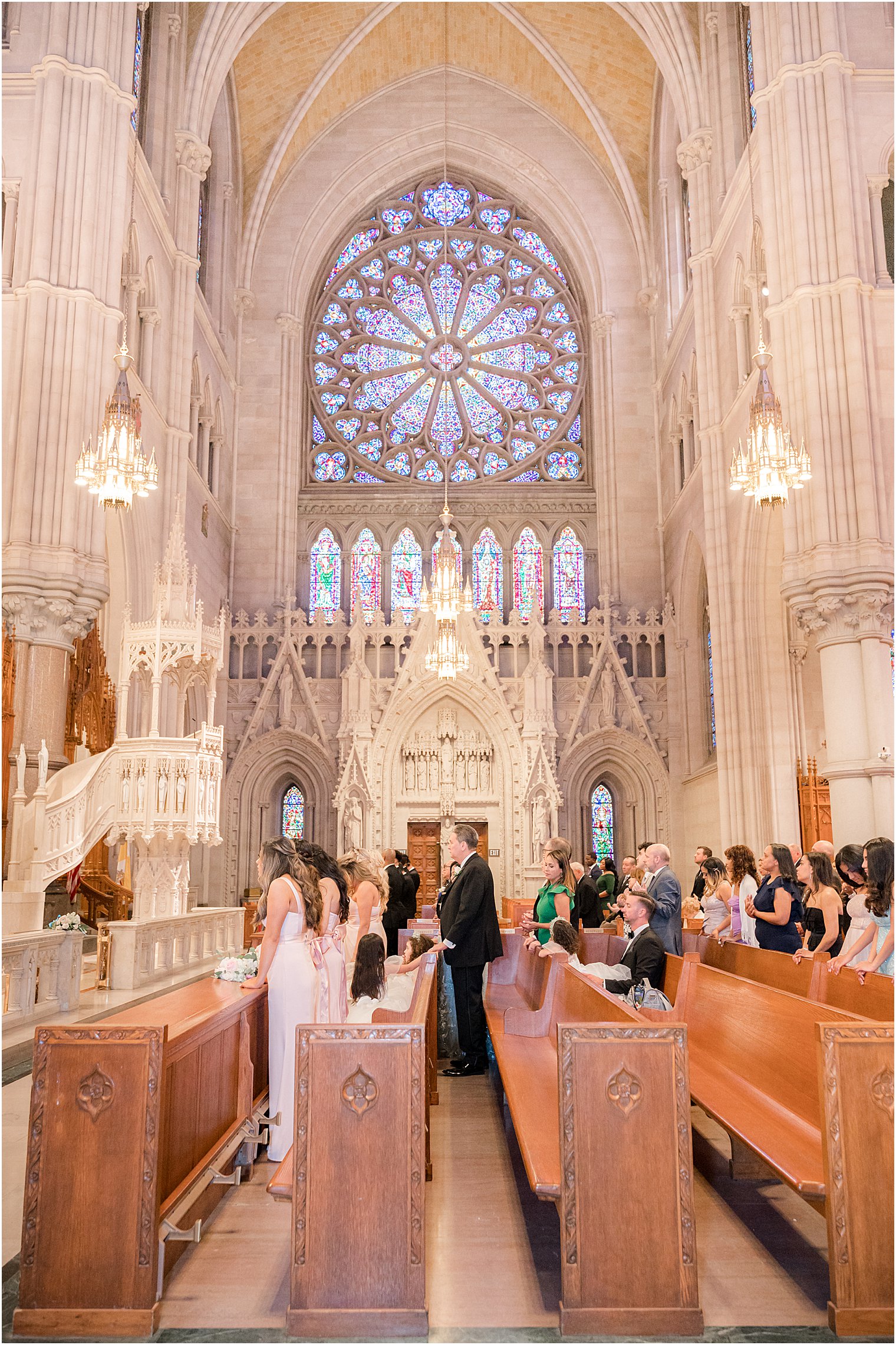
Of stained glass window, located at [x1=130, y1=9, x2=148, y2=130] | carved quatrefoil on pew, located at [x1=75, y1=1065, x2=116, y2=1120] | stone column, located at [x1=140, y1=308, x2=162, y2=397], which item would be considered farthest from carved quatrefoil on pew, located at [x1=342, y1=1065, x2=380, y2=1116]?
stained glass window, located at [x1=130, y1=9, x2=148, y2=130]

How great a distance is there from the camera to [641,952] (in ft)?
18.2

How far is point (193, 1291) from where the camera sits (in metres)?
3.54

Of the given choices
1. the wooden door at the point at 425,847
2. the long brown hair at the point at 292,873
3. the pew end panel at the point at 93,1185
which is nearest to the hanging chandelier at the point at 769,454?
the long brown hair at the point at 292,873

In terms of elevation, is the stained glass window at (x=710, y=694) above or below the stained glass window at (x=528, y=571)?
below

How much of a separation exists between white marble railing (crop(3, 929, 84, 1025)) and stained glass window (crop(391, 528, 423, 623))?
50.5 feet

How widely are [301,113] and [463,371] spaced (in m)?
6.39

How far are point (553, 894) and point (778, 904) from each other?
5.37 feet

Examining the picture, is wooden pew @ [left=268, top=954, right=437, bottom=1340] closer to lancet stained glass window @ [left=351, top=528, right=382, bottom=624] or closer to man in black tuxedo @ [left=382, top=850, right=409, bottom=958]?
man in black tuxedo @ [left=382, top=850, right=409, bottom=958]

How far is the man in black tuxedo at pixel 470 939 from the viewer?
6738mm

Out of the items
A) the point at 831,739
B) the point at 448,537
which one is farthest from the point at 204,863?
the point at 831,739

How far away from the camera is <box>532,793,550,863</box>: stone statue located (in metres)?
19.2

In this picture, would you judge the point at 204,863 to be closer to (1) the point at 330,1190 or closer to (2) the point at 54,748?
(2) the point at 54,748

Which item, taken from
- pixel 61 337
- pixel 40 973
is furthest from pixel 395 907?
pixel 61 337

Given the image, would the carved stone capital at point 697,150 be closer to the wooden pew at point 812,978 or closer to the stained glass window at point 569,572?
the stained glass window at point 569,572
